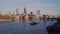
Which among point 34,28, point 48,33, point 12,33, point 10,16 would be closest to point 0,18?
point 10,16

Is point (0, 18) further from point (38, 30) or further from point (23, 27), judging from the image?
point (38, 30)

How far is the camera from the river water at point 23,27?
6.88 ft

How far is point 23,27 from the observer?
2137 mm

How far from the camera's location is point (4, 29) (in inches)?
83.1

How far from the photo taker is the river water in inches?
82.5

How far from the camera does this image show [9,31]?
2096 millimetres

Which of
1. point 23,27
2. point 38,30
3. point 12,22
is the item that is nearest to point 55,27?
point 38,30

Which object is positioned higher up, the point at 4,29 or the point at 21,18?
the point at 21,18

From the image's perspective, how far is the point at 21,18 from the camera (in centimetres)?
213

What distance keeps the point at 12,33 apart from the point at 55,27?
2.34 ft

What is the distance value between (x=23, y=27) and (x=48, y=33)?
42cm

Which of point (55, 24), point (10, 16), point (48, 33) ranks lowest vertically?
point (48, 33)

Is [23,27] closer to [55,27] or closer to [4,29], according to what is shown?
[4,29]

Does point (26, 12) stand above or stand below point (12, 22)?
above
